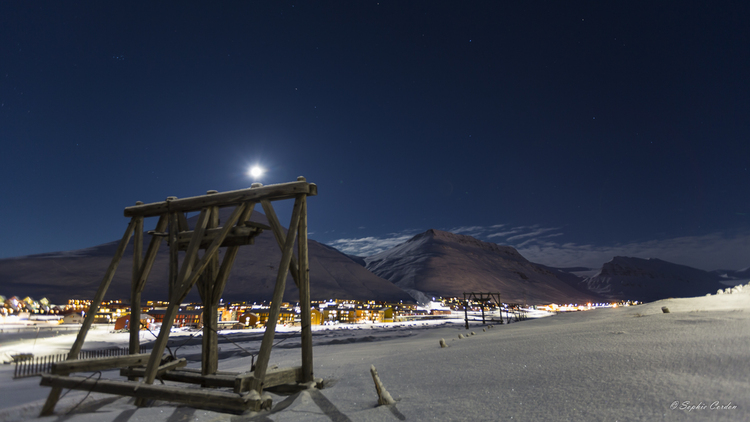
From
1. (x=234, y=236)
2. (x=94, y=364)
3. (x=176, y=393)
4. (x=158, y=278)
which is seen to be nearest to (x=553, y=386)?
(x=176, y=393)

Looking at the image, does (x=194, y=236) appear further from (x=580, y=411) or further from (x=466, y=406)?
(x=580, y=411)

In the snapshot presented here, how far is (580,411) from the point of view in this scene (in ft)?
14.3

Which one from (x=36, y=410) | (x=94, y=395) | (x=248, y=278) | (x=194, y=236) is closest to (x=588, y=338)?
(x=194, y=236)

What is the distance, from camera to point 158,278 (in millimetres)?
140750

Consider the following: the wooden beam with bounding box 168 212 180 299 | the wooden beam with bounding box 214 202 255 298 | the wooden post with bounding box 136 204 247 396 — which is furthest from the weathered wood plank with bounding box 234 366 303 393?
the wooden beam with bounding box 168 212 180 299

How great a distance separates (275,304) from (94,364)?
412 cm

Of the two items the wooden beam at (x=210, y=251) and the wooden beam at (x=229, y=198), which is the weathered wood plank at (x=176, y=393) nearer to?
the wooden beam at (x=210, y=251)

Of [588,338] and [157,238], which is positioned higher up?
[157,238]

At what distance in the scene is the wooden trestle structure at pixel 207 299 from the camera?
20.2ft

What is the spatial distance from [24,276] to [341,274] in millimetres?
113741

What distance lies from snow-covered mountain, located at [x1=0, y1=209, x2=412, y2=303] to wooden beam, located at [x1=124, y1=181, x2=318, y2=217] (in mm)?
108604

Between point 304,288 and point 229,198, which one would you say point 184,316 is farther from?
point 304,288

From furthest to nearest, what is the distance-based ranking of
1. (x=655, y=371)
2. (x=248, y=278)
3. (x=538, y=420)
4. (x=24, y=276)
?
(x=248, y=278) < (x=24, y=276) < (x=655, y=371) < (x=538, y=420)

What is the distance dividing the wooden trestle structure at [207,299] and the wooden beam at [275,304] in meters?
0.02
